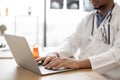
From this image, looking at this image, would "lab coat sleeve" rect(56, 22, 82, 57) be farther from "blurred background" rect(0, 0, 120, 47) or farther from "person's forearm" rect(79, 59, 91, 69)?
"blurred background" rect(0, 0, 120, 47)

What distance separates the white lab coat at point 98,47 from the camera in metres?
1.25

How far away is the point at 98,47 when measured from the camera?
1.54 metres

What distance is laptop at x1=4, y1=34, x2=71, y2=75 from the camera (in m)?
1.02

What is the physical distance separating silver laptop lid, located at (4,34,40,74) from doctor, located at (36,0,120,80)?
0.35ft

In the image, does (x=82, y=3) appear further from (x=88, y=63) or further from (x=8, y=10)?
(x=88, y=63)

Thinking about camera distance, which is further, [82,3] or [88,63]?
[82,3]

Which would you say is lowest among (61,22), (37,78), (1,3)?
(37,78)

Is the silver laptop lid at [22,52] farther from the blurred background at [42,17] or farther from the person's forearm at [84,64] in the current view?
the blurred background at [42,17]

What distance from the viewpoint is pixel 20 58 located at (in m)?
1.17

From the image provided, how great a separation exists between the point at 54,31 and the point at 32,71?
2.92 m

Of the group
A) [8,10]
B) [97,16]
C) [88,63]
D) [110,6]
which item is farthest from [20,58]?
[8,10]

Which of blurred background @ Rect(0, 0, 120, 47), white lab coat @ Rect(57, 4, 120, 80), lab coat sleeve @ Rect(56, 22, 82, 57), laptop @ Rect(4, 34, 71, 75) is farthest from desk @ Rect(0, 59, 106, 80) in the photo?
blurred background @ Rect(0, 0, 120, 47)

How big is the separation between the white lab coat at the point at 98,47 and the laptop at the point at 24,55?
0.28 meters

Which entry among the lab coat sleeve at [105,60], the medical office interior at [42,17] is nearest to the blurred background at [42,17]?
the medical office interior at [42,17]
